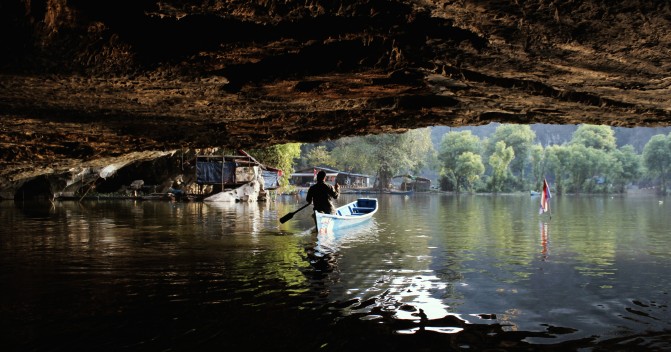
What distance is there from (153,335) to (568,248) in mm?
11355

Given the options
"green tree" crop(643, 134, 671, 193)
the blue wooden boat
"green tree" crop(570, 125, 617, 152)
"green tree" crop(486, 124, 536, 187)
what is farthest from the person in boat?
"green tree" crop(643, 134, 671, 193)

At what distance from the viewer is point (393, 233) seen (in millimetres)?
17875

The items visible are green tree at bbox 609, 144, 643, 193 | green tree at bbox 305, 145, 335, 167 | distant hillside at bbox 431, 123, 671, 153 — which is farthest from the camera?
distant hillside at bbox 431, 123, 671, 153

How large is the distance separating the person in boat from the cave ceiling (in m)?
5.66

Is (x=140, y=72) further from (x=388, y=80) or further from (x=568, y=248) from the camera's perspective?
(x=568, y=248)

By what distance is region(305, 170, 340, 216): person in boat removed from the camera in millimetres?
16078

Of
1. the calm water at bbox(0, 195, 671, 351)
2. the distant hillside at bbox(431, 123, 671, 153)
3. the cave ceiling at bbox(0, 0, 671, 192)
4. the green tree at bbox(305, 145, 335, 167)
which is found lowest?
the calm water at bbox(0, 195, 671, 351)

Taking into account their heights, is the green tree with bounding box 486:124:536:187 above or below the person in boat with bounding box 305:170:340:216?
above

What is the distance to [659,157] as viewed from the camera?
91125mm

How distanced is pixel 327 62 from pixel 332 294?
3.55m

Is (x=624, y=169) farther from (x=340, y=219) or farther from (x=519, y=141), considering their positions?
(x=340, y=219)

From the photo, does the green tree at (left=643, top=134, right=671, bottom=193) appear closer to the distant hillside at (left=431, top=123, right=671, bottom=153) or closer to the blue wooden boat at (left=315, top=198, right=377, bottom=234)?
the distant hillside at (left=431, top=123, right=671, bottom=153)

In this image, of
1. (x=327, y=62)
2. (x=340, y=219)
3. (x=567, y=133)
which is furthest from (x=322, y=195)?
(x=567, y=133)

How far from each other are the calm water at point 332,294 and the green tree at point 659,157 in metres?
88.4
